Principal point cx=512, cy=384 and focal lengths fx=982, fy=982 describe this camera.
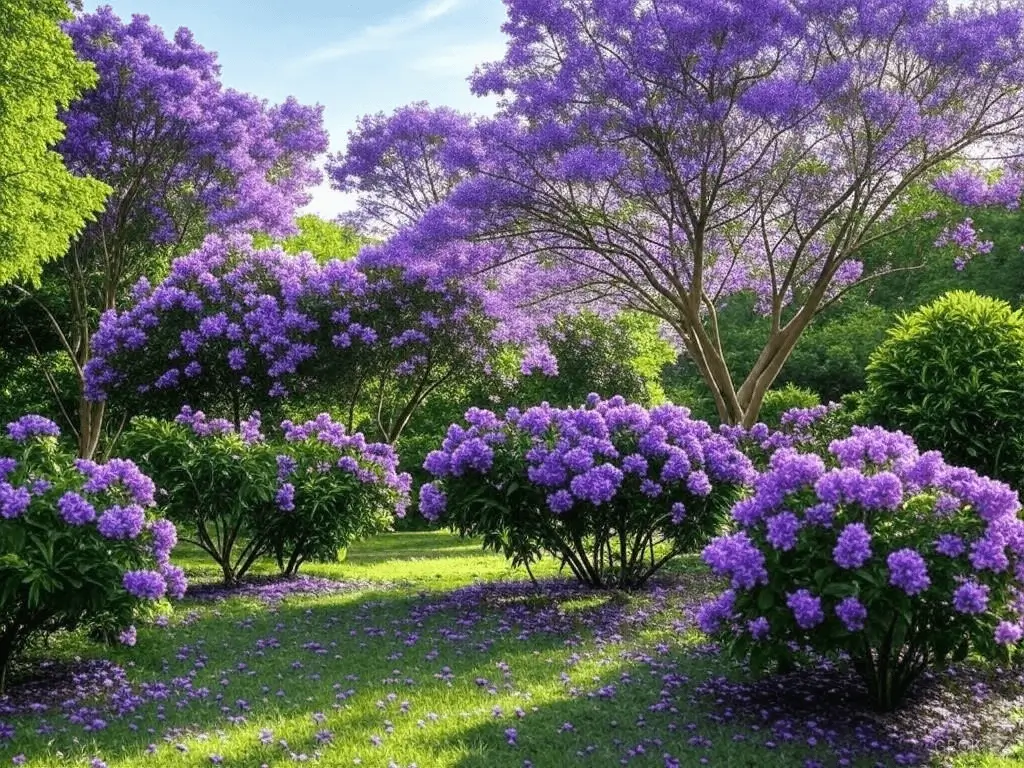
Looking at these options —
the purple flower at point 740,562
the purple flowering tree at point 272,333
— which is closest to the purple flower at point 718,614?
the purple flower at point 740,562

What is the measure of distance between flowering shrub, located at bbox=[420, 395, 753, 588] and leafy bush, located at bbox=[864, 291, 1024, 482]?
7.74ft

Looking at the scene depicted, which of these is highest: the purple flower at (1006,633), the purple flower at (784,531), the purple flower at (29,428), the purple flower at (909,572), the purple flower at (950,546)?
the purple flower at (29,428)

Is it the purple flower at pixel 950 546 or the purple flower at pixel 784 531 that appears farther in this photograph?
the purple flower at pixel 784 531

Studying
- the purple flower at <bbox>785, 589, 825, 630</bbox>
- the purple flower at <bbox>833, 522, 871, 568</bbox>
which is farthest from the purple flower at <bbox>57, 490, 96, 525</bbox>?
the purple flower at <bbox>833, 522, 871, 568</bbox>

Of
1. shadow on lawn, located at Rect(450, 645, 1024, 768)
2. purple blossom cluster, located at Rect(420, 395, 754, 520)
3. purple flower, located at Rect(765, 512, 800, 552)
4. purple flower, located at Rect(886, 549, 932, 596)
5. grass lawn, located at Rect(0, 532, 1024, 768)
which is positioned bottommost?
A: shadow on lawn, located at Rect(450, 645, 1024, 768)

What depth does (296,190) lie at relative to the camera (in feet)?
64.9

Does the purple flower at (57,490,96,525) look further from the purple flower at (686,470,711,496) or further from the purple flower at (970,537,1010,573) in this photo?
the purple flower at (970,537,1010,573)

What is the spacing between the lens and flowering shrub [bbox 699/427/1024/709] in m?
4.61

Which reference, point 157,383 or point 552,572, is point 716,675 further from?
point 157,383

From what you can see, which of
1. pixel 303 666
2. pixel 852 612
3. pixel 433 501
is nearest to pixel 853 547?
pixel 852 612

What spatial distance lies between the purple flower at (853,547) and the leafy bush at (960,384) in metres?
4.81

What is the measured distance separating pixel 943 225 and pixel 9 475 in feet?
43.1

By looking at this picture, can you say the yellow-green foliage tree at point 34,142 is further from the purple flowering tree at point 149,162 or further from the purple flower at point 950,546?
the purple flower at point 950,546

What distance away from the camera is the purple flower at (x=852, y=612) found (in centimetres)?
453
